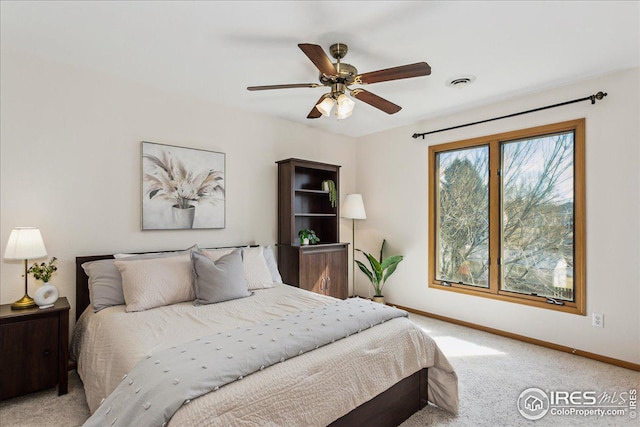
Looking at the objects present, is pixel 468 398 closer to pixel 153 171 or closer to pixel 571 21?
pixel 571 21

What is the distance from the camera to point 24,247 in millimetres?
2354

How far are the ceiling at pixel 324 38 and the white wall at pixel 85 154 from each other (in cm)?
20

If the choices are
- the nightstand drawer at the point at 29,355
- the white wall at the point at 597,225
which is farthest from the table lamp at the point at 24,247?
the white wall at the point at 597,225

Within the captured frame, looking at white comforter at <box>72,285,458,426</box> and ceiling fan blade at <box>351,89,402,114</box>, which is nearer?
white comforter at <box>72,285,458,426</box>

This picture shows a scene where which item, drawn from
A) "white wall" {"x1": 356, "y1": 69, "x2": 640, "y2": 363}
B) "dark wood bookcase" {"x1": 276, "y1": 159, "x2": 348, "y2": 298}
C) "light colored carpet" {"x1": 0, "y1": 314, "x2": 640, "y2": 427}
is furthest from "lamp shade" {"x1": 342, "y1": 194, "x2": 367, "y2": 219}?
"light colored carpet" {"x1": 0, "y1": 314, "x2": 640, "y2": 427}

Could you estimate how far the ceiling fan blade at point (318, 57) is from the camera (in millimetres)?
1896

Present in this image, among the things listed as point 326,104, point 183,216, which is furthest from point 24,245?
point 326,104

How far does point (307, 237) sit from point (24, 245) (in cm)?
266

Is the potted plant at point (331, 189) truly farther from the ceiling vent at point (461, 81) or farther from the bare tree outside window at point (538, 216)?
the bare tree outside window at point (538, 216)

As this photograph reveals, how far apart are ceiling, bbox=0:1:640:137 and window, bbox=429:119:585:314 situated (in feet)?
2.29

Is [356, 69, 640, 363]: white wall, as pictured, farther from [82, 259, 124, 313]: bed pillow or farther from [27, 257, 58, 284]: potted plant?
[27, 257, 58, 284]: potted plant

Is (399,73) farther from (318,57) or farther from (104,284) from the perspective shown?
(104,284)

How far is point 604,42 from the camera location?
95.8 inches

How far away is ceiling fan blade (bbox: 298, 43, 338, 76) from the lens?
1896mm
